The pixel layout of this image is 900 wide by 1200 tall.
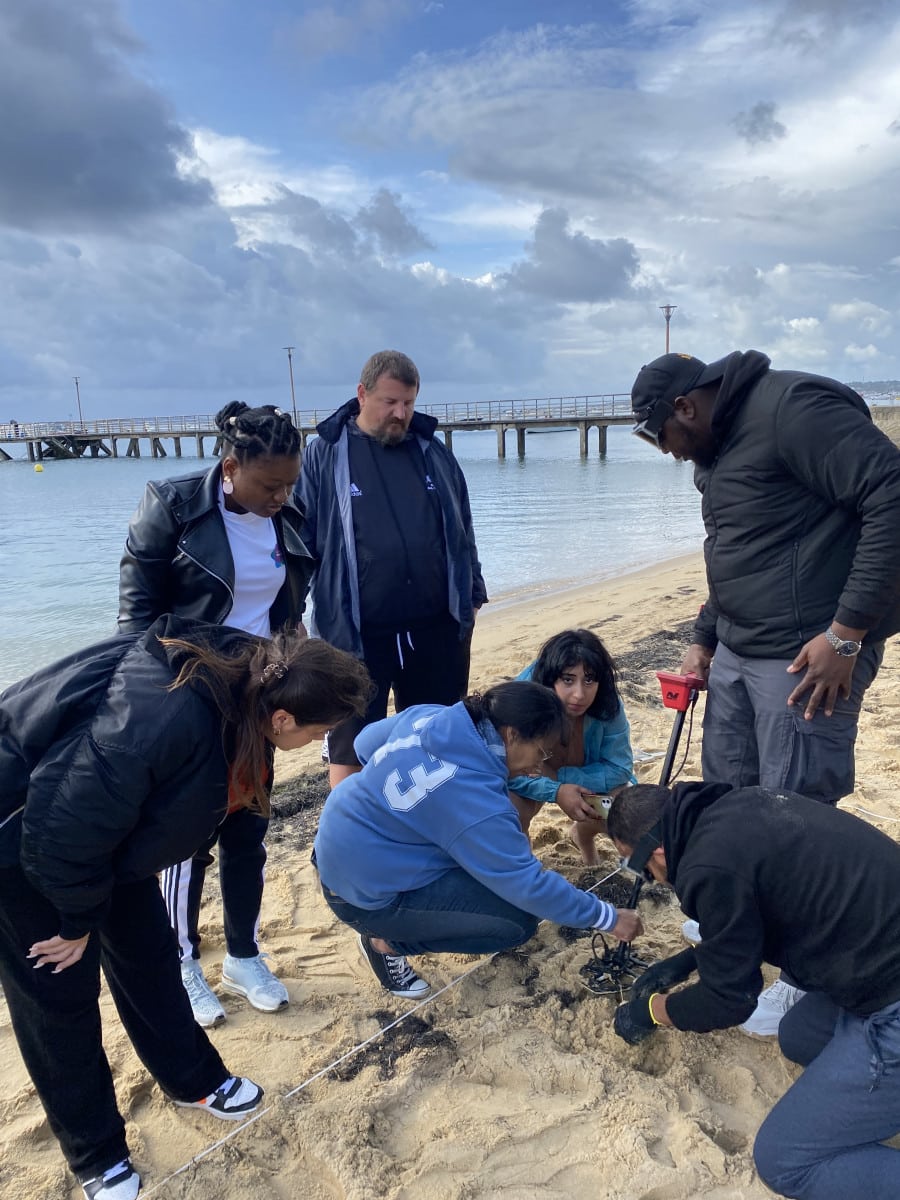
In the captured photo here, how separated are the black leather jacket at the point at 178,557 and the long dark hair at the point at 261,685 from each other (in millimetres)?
749

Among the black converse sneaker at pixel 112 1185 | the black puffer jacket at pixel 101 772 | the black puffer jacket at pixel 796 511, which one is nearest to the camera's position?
the black puffer jacket at pixel 101 772

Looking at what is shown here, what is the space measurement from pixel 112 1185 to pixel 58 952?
0.68m

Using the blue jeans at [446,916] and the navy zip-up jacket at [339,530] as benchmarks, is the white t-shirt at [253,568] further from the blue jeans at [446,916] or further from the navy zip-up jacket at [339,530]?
the blue jeans at [446,916]

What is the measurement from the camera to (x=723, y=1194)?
6.48 feet

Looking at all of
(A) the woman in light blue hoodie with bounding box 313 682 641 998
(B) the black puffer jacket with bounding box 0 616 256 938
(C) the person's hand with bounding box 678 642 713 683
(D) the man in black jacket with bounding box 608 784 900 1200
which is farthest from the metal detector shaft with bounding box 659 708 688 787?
(B) the black puffer jacket with bounding box 0 616 256 938

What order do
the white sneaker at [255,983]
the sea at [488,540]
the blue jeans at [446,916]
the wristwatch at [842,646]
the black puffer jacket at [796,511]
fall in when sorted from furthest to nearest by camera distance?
the sea at [488,540], the white sneaker at [255,983], the blue jeans at [446,916], the wristwatch at [842,646], the black puffer jacket at [796,511]

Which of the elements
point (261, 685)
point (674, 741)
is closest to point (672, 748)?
point (674, 741)

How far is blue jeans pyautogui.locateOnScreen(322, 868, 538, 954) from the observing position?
261 centimetres

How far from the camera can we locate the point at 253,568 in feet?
9.13

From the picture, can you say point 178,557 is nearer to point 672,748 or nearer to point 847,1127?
point 672,748

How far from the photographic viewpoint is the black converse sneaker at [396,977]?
9.09 ft

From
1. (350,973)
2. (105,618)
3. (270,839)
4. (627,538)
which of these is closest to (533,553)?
(627,538)

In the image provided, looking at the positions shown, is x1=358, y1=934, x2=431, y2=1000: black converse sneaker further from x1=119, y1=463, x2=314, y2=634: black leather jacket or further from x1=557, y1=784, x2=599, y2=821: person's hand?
x1=119, y1=463, x2=314, y2=634: black leather jacket

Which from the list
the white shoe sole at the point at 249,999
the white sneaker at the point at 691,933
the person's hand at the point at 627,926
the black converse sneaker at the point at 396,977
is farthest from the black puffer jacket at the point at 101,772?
the white sneaker at the point at 691,933
